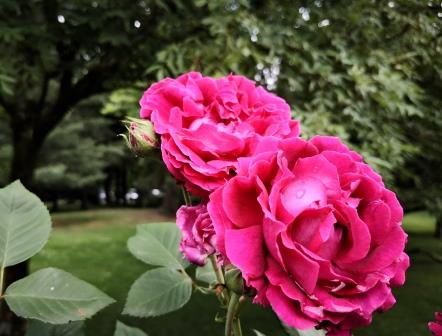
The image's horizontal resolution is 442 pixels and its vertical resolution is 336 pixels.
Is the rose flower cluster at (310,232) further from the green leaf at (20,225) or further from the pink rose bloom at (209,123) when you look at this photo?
the green leaf at (20,225)

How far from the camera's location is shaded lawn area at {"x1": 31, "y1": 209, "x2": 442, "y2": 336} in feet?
19.0

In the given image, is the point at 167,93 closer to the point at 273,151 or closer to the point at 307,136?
the point at 273,151

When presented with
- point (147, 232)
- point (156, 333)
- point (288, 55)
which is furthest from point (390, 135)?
point (156, 333)

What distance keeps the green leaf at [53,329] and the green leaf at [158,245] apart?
0.14 m

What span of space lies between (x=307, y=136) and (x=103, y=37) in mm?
1227

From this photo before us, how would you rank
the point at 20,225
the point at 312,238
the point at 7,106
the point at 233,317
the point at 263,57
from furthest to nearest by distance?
the point at 7,106 → the point at 263,57 → the point at 20,225 → the point at 233,317 → the point at 312,238

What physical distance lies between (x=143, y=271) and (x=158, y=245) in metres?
7.53

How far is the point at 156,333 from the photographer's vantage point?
559 centimetres

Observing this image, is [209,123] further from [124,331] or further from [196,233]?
[124,331]

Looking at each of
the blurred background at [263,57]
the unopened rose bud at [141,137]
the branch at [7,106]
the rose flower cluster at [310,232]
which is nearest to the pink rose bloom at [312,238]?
the rose flower cluster at [310,232]

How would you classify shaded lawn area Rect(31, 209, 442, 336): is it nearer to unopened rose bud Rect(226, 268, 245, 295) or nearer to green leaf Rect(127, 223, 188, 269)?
green leaf Rect(127, 223, 188, 269)

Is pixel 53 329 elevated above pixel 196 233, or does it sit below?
below

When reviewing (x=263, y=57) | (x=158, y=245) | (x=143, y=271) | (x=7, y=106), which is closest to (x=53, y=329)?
(x=158, y=245)

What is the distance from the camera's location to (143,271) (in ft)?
26.6
